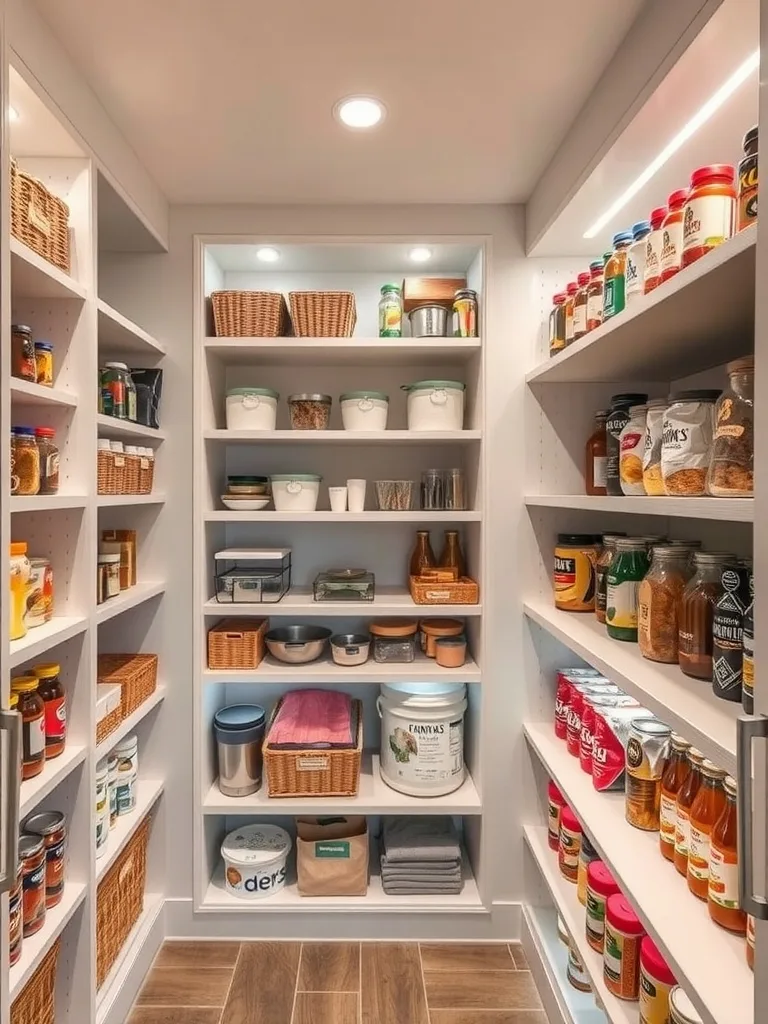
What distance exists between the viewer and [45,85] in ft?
4.15

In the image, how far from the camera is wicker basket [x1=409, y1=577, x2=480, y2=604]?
2.02m

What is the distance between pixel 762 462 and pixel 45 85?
1.46m

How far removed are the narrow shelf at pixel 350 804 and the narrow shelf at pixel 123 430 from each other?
1.16m

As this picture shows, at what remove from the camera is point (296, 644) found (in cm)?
210

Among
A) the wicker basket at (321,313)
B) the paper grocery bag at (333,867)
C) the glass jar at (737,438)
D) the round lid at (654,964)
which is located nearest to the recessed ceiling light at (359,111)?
the wicker basket at (321,313)

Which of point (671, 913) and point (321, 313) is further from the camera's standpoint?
point (321, 313)

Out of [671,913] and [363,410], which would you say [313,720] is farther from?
[671,913]

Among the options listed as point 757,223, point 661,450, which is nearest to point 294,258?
point 661,450

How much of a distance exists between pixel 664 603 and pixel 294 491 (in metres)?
1.16

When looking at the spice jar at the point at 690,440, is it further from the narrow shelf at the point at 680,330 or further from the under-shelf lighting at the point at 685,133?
the under-shelf lighting at the point at 685,133

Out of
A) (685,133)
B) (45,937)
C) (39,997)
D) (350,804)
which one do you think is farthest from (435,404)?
(39,997)

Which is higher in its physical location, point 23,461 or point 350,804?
point 23,461

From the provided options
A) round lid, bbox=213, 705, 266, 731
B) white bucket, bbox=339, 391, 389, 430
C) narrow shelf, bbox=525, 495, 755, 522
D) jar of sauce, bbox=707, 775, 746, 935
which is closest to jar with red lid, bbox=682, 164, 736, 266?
narrow shelf, bbox=525, 495, 755, 522

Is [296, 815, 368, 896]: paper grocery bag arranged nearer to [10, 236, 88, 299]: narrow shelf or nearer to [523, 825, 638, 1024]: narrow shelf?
[523, 825, 638, 1024]: narrow shelf
